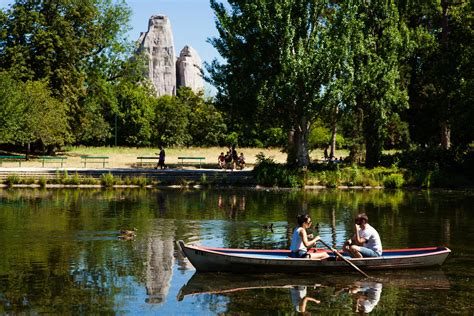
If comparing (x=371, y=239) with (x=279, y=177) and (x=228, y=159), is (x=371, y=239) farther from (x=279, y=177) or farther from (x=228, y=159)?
(x=228, y=159)

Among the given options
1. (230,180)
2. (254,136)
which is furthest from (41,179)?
(254,136)

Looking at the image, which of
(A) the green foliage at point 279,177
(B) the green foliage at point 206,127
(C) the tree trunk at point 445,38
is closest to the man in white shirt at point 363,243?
(A) the green foliage at point 279,177

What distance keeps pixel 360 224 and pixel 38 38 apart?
48631 mm

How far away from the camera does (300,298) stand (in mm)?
14898

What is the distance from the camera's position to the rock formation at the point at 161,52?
13612 centimetres

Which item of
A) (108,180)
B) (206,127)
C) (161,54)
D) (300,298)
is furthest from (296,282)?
(161,54)

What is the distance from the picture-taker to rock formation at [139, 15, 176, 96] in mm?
136125

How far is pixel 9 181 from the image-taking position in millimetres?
40688

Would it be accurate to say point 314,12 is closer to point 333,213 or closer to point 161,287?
point 333,213

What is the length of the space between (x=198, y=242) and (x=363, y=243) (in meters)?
6.05

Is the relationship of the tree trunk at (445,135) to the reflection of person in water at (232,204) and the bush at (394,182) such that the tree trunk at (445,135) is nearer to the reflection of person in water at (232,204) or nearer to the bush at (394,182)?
the bush at (394,182)

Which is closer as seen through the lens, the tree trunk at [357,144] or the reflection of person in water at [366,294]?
the reflection of person in water at [366,294]

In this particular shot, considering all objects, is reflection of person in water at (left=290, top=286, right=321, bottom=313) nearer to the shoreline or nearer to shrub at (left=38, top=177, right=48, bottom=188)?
the shoreline

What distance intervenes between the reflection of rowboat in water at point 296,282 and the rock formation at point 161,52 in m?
121
